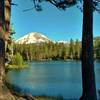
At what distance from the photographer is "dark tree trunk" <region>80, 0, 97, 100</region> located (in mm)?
13055

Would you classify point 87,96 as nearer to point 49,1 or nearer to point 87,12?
point 87,12

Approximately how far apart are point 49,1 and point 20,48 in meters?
179

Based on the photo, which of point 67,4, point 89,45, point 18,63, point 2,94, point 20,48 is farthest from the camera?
point 20,48

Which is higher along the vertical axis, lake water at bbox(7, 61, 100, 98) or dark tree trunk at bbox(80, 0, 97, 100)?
dark tree trunk at bbox(80, 0, 97, 100)

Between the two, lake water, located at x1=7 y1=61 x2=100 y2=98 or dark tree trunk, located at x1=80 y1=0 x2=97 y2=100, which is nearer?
dark tree trunk, located at x1=80 y1=0 x2=97 y2=100

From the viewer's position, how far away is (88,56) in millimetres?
13055

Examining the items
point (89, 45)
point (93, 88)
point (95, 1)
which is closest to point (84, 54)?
point (89, 45)

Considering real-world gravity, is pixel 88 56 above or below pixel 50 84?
above

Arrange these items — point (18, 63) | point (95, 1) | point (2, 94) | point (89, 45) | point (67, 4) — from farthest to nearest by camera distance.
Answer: point (18, 63), point (67, 4), point (95, 1), point (89, 45), point (2, 94)

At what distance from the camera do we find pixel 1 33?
9.85 m

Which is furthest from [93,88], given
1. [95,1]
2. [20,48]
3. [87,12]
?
[20,48]

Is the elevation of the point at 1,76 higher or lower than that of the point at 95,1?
lower

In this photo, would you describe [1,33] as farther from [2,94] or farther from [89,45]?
[89,45]

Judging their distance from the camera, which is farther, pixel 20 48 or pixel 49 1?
pixel 20 48
